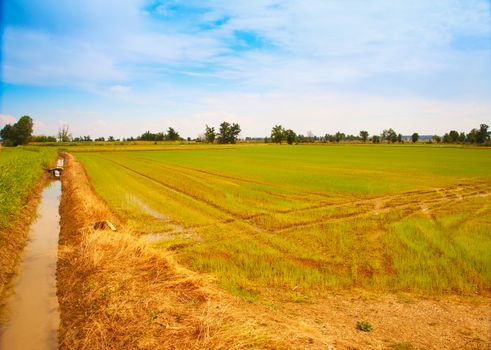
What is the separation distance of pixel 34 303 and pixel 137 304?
2994 mm

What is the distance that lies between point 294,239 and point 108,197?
1155 centimetres

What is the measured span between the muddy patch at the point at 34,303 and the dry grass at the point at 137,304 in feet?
0.83

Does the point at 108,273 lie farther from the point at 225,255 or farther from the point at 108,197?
the point at 108,197

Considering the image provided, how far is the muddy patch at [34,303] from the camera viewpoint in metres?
5.83

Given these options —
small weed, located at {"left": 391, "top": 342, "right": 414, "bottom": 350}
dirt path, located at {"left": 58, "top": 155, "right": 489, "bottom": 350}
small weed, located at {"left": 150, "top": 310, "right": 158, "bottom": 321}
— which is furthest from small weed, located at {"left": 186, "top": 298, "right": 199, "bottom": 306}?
small weed, located at {"left": 391, "top": 342, "right": 414, "bottom": 350}

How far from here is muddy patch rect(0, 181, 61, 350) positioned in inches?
229

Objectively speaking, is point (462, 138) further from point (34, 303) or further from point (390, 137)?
point (34, 303)

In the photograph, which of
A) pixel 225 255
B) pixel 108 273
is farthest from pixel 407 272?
pixel 108 273

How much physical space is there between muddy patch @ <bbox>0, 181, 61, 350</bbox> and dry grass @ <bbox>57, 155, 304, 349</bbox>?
0.83ft

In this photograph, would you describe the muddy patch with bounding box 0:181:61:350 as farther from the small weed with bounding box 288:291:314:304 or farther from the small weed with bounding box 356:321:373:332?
the small weed with bounding box 356:321:373:332

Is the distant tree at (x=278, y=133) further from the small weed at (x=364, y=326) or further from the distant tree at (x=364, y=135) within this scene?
the small weed at (x=364, y=326)

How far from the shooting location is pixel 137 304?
5758 mm

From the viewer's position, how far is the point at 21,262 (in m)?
9.40

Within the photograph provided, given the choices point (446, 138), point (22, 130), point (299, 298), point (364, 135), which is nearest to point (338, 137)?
point (364, 135)
